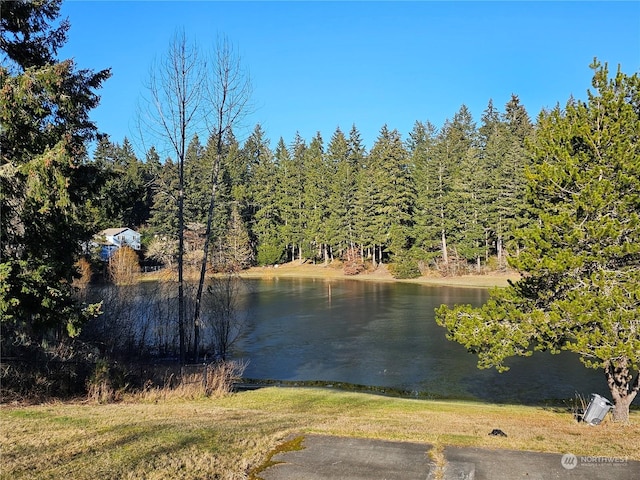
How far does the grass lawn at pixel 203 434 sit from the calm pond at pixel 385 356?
525 centimetres

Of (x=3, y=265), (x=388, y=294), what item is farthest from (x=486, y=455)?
(x=388, y=294)

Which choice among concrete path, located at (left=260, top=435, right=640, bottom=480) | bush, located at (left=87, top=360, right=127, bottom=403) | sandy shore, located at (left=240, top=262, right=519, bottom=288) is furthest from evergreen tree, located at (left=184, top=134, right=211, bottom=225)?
concrete path, located at (left=260, top=435, right=640, bottom=480)

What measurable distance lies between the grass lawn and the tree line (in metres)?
29.2

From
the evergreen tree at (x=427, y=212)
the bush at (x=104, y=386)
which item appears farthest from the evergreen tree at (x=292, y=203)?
the bush at (x=104, y=386)

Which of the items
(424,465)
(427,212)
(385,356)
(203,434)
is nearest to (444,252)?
(427,212)

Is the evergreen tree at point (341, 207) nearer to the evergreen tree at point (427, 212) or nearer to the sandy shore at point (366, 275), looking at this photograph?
the sandy shore at point (366, 275)

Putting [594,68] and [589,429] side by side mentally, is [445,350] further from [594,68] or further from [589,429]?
[594,68]

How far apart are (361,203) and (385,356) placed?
41.1 metres

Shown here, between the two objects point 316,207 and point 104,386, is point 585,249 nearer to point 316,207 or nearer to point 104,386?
point 104,386

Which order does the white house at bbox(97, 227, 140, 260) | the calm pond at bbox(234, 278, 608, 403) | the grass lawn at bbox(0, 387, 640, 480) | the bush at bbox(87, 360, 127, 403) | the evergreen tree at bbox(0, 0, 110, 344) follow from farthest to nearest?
the white house at bbox(97, 227, 140, 260) < the calm pond at bbox(234, 278, 608, 403) < the bush at bbox(87, 360, 127, 403) < the evergreen tree at bbox(0, 0, 110, 344) < the grass lawn at bbox(0, 387, 640, 480)

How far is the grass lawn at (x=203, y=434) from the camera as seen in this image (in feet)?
18.2

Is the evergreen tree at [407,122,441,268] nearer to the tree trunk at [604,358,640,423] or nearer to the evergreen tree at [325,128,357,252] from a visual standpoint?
the evergreen tree at [325,128,357,252]

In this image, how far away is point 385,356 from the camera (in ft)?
69.0

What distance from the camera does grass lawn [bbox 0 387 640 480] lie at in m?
5.55
